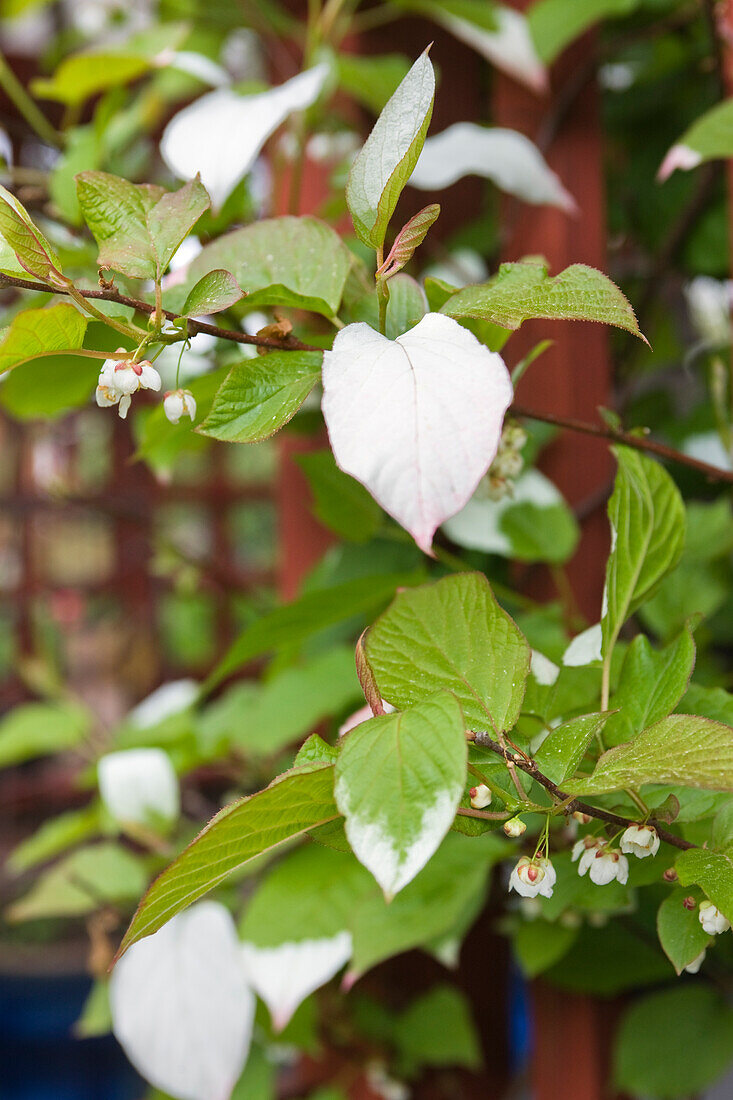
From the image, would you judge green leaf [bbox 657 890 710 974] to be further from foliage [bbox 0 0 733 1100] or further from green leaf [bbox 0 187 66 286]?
green leaf [bbox 0 187 66 286]

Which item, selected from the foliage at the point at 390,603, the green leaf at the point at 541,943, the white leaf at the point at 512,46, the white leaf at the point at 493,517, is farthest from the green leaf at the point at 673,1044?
the white leaf at the point at 512,46

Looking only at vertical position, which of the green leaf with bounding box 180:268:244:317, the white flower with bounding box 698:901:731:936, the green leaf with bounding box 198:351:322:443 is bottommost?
the white flower with bounding box 698:901:731:936

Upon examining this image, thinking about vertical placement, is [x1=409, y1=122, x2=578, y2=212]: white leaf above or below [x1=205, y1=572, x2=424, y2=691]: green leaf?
above

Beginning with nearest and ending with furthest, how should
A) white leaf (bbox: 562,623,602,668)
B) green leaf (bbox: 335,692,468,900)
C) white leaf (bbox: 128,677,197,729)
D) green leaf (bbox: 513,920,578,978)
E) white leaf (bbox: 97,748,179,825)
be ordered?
1. green leaf (bbox: 335,692,468,900)
2. white leaf (bbox: 562,623,602,668)
3. green leaf (bbox: 513,920,578,978)
4. white leaf (bbox: 97,748,179,825)
5. white leaf (bbox: 128,677,197,729)

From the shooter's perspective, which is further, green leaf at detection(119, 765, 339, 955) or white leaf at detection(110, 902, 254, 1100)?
white leaf at detection(110, 902, 254, 1100)

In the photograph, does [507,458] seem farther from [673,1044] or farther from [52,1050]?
[52,1050]

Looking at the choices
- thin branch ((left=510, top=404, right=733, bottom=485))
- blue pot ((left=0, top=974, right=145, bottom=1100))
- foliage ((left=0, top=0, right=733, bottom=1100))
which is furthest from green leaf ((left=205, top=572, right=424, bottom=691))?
blue pot ((left=0, top=974, right=145, bottom=1100))
